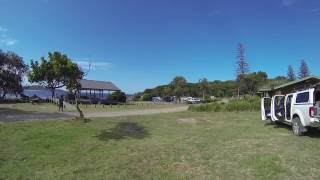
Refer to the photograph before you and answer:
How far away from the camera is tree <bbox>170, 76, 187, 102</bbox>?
8588cm

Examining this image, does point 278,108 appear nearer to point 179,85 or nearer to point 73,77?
point 73,77

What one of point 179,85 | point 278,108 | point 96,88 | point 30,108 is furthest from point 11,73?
point 278,108

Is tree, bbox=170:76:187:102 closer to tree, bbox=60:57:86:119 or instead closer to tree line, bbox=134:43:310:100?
tree line, bbox=134:43:310:100

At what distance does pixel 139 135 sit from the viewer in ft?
47.6

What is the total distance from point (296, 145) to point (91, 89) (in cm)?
5587

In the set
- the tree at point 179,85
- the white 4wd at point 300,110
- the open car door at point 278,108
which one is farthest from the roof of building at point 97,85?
the white 4wd at point 300,110

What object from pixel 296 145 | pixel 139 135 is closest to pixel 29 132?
pixel 139 135

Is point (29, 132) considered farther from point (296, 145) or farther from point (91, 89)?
point (91, 89)

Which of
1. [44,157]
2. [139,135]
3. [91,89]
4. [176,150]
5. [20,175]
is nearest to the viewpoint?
[20,175]

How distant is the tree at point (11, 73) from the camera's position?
58.7 meters

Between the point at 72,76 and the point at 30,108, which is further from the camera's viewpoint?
the point at 30,108

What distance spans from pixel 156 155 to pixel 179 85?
7895 cm

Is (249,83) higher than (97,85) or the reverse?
higher

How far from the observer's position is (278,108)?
675 inches
